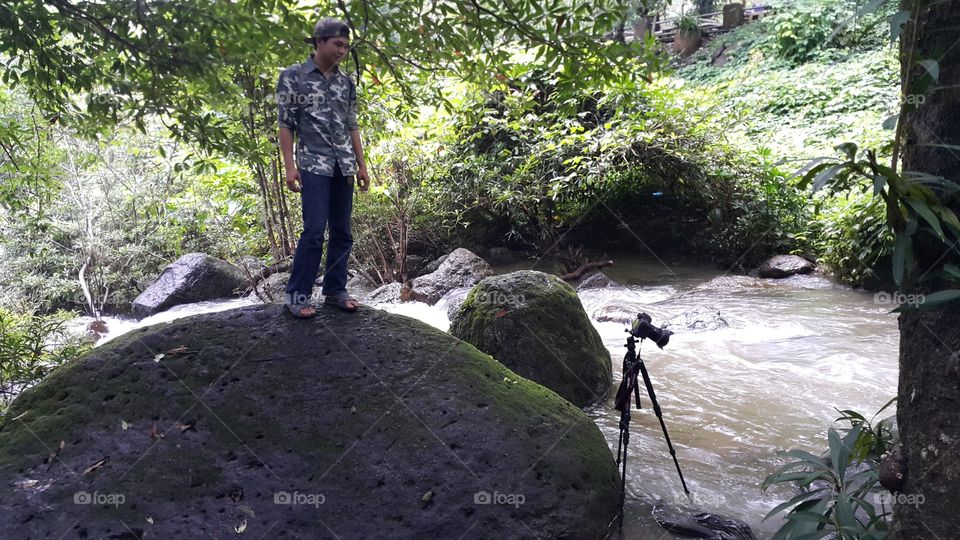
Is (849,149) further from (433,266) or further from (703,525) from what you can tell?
(433,266)

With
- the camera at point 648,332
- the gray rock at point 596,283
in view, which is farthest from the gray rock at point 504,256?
the camera at point 648,332

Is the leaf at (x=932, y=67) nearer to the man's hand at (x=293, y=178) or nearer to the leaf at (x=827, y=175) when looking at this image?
the leaf at (x=827, y=175)

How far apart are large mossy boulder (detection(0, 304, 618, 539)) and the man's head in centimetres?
139

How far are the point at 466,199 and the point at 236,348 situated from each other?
778 cm

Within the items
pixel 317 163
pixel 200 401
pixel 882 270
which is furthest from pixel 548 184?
pixel 200 401

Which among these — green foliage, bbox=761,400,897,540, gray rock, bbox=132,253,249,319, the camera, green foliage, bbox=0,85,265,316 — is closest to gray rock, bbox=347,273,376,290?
green foliage, bbox=0,85,265,316

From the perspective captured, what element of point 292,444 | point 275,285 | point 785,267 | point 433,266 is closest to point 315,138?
point 292,444

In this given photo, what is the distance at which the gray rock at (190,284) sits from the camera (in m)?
9.61

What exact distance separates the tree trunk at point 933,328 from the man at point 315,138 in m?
2.48

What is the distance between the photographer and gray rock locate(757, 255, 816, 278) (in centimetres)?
893

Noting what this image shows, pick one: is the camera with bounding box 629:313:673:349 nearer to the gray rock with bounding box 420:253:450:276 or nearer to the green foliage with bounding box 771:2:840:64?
the gray rock with bounding box 420:253:450:276

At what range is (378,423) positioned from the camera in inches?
111

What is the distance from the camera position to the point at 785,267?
9.00 meters

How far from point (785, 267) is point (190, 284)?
9165 mm
